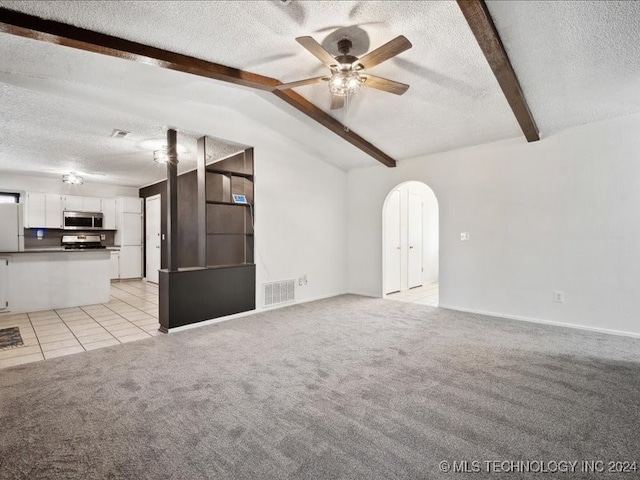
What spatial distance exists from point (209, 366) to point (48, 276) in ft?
13.5

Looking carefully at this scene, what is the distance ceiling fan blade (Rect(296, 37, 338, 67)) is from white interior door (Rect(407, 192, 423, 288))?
4.62 m

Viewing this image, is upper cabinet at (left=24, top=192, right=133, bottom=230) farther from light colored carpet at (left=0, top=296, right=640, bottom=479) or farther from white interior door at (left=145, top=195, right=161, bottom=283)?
light colored carpet at (left=0, top=296, right=640, bottom=479)

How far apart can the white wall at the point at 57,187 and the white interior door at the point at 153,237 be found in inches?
33.4

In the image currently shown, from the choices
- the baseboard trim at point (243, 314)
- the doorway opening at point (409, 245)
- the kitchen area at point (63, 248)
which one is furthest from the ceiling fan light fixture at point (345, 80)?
the kitchen area at point (63, 248)

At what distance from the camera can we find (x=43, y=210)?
7.18 meters

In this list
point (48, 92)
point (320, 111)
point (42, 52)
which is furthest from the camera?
point (320, 111)

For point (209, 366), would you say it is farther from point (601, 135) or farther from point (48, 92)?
point (601, 135)

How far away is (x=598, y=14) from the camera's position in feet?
7.57

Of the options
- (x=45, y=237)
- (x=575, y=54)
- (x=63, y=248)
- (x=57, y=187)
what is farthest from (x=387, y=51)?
(x=45, y=237)

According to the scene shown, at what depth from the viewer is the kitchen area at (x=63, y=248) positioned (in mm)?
4992

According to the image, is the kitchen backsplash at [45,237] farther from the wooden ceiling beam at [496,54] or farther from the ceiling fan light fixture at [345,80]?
the wooden ceiling beam at [496,54]

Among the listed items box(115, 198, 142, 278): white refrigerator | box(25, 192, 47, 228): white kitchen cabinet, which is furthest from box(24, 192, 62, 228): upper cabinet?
box(115, 198, 142, 278): white refrigerator

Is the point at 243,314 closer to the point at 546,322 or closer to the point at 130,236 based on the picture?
the point at 546,322

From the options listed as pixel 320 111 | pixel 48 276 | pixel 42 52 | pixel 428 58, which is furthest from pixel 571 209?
pixel 48 276
